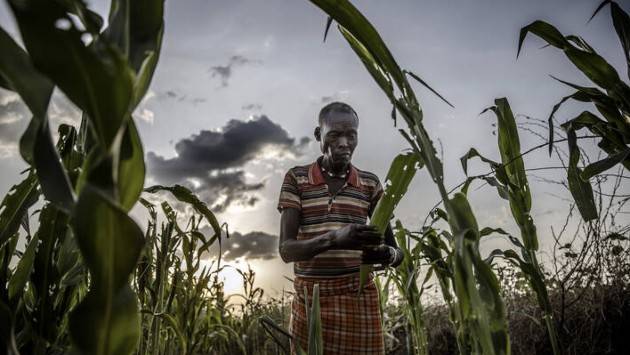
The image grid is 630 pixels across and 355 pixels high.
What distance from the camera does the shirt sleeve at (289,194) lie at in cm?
165

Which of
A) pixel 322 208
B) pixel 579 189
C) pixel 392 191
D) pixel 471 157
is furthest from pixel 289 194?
pixel 579 189

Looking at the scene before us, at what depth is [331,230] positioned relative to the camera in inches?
59.6

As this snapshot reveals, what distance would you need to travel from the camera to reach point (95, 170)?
0.22 m

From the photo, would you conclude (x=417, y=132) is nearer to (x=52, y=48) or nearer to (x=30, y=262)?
(x=52, y=48)

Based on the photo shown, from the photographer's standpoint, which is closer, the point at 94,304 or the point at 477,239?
the point at 94,304

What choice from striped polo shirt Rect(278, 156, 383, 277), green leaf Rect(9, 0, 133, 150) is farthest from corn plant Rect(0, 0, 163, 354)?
striped polo shirt Rect(278, 156, 383, 277)

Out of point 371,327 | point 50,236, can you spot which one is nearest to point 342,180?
point 371,327

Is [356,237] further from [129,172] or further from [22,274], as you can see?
[129,172]

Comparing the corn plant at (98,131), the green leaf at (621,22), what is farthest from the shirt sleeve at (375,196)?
the corn plant at (98,131)

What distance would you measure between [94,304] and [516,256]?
1.08m

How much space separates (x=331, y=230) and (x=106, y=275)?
1270mm

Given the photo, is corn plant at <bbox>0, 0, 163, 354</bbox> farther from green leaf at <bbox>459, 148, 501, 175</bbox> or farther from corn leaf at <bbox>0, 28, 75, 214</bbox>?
green leaf at <bbox>459, 148, 501, 175</bbox>

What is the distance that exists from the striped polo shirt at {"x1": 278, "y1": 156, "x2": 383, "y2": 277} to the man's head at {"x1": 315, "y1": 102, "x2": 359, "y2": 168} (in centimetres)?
11

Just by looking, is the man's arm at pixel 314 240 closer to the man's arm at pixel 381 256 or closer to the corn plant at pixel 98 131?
the man's arm at pixel 381 256
